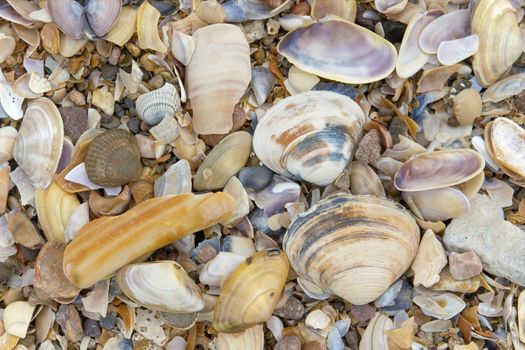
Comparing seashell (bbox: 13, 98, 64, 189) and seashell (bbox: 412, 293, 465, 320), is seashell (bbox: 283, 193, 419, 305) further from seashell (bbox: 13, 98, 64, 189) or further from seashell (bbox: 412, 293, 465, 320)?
seashell (bbox: 13, 98, 64, 189)

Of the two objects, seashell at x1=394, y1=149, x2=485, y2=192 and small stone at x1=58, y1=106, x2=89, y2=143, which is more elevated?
small stone at x1=58, y1=106, x2=89, y2=143

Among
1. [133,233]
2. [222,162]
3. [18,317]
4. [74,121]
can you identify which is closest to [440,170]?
[222,162]

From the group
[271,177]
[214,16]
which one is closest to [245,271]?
[271,177]

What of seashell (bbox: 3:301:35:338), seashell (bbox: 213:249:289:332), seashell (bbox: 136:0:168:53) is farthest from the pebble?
seashell (bbox: 3:301:35:338)

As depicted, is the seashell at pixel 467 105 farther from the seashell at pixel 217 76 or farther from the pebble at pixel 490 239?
the seashell at pixel 217 76

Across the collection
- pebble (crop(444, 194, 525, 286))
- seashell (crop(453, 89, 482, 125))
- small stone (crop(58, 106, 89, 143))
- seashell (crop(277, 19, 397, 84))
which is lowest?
pebble (crop(444, 194, 525, 286))

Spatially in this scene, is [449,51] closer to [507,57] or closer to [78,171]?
[507,57]
